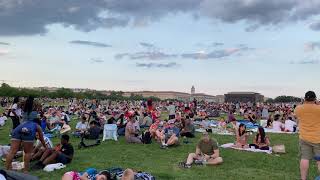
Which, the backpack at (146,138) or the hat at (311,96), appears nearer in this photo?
the hat at (311,96)

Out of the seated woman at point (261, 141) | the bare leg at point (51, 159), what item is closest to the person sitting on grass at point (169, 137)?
the seated woman at point (261, 141)

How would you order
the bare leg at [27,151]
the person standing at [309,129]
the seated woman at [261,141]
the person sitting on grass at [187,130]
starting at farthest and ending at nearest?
the person sitting on grass at [187,130] < the seated woman at [261,141] < the bare leg at [27,151] < the person standing at [309,129]

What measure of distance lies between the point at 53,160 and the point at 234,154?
562 centimetres

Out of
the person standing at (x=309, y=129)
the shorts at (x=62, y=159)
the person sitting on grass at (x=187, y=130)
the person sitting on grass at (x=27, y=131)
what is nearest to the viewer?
the person standing at (x=309, y=129)

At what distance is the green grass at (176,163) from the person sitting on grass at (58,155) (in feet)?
0.85

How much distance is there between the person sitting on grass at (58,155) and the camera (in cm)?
1115

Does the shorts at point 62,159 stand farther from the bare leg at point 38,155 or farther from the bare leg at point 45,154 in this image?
the bare leg at point 38,155

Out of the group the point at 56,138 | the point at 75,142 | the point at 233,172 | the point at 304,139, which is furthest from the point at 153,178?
the point at 56,138

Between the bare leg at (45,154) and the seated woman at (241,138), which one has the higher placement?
the seated woman at (241,138)

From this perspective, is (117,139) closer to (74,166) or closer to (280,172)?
(74,166)

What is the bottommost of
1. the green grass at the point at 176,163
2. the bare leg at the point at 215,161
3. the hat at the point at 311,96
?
the green grass at the point at 176,163

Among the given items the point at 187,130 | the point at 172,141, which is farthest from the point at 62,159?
the point at 187,130

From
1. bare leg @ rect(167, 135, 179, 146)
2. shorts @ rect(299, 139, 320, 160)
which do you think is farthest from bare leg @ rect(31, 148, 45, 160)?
shorts @ rect(299, 139, 320, 160)

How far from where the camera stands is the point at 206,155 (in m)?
12.3
